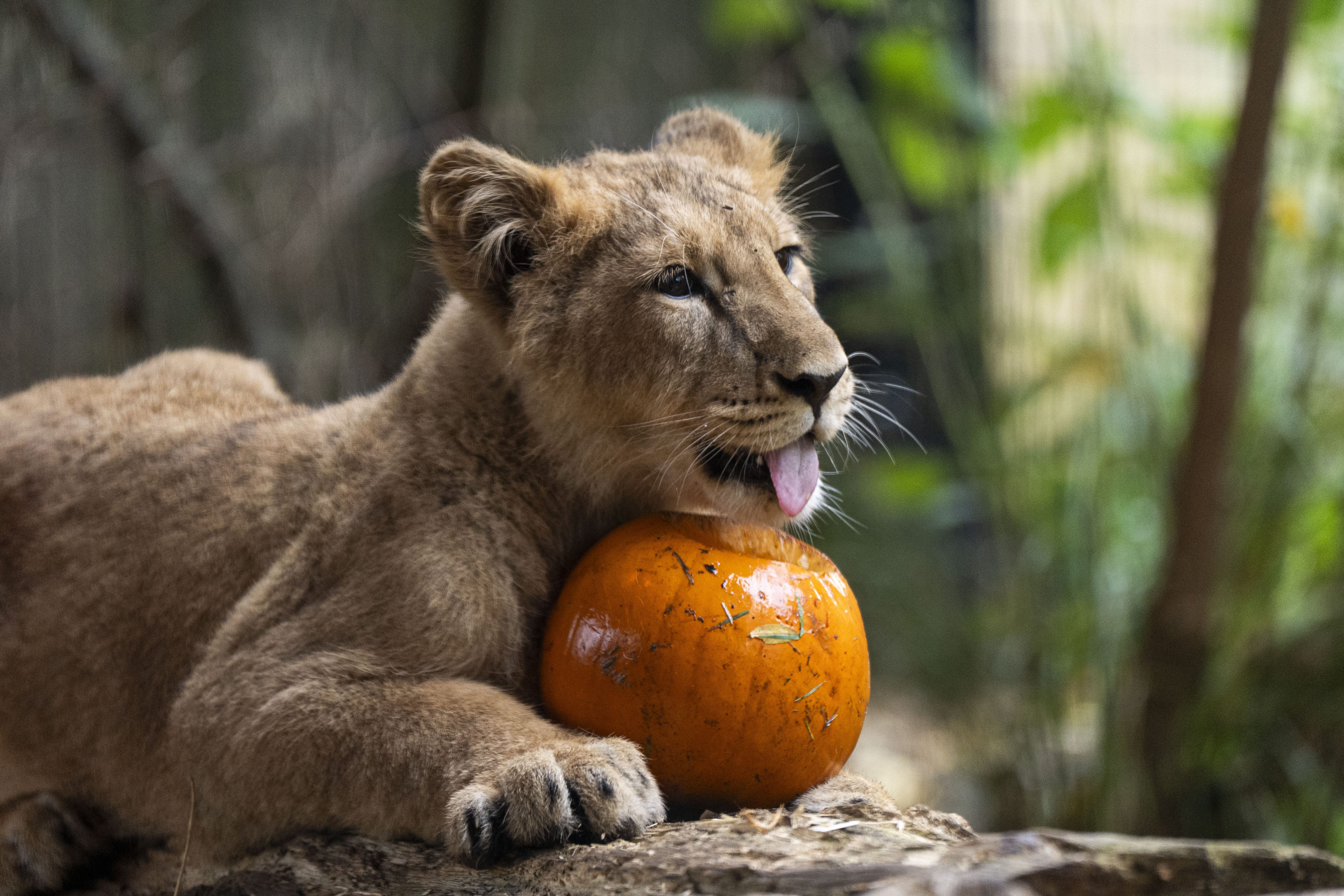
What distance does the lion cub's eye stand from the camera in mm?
3502

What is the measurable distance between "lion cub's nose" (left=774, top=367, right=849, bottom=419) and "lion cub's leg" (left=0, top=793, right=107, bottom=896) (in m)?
2.49

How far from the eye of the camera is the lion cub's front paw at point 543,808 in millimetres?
2797

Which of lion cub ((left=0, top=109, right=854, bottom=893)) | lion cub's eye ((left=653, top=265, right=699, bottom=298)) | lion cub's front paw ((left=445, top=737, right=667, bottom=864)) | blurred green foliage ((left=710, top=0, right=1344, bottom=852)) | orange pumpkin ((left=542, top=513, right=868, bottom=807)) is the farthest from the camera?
blurred green foliage ((left=710, top=0, right=1344, bottom=852))

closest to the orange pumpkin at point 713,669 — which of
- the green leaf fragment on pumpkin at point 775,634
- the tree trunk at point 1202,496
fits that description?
the green leaf fragment on pumpkin at point 775,634

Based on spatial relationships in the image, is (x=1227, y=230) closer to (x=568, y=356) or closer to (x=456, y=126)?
(x=568, y=356)

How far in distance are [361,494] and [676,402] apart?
95 centimetres

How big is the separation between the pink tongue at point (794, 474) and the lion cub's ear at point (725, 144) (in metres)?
1.19

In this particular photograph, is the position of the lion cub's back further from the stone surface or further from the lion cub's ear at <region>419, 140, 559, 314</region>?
the stone surface

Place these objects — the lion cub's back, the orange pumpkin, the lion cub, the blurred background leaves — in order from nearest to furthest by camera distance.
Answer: the orange pumpkin → the lion cub → the lion cub's back → the blurred background leaves

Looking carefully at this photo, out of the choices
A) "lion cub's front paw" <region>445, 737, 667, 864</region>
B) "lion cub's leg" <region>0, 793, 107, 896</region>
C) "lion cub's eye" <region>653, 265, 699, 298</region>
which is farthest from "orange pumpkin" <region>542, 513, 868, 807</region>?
"lion cub's leg" <region>0, 793, 107, 896</region>

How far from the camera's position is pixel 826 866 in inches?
101

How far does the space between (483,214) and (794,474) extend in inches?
47.3

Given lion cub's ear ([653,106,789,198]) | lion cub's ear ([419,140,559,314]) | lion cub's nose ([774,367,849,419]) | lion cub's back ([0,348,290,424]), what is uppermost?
lion cub's ear ([653,106,789,198])

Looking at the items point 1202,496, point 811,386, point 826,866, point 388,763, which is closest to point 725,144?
point 811,386
